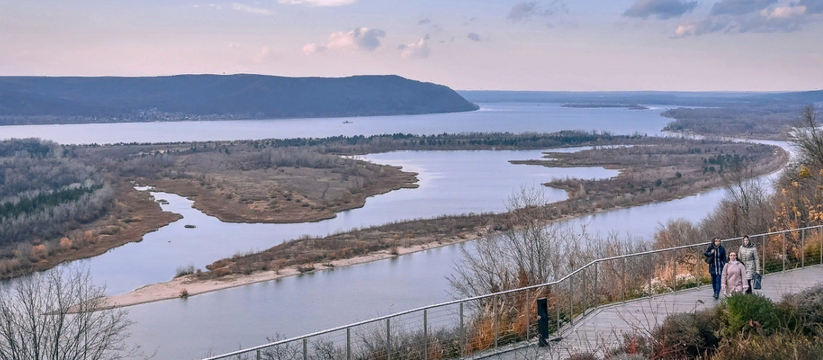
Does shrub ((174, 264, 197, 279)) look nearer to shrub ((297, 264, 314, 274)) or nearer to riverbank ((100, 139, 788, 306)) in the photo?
riverbank ((100, 139, 788, 306))

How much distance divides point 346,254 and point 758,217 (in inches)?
742

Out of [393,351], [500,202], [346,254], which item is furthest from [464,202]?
[393,351]

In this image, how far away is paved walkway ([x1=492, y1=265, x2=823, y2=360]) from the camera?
9586mm

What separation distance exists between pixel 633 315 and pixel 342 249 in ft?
86.4

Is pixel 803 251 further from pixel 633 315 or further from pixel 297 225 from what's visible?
pixel 297 225

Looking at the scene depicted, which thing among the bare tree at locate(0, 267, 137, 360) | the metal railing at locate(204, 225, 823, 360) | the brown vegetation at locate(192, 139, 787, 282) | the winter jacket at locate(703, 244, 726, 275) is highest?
the winter jacket at locate(703, 244, 726, 275)

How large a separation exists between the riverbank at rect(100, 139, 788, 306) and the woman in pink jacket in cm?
1731

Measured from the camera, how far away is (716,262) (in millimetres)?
12102

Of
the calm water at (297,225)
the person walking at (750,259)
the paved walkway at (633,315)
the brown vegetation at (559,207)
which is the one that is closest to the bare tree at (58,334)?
the calm water at (297,225)

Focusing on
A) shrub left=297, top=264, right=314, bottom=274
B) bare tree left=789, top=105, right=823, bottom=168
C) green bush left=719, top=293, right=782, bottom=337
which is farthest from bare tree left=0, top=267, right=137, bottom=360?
bare tree left=789, top=105, right=823, bottom=168

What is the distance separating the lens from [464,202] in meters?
52.2

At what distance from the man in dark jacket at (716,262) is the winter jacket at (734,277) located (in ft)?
1.89

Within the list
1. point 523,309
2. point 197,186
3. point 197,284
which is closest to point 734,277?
point 523,309

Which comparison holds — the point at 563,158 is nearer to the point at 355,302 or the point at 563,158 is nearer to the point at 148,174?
the point at 148,174
